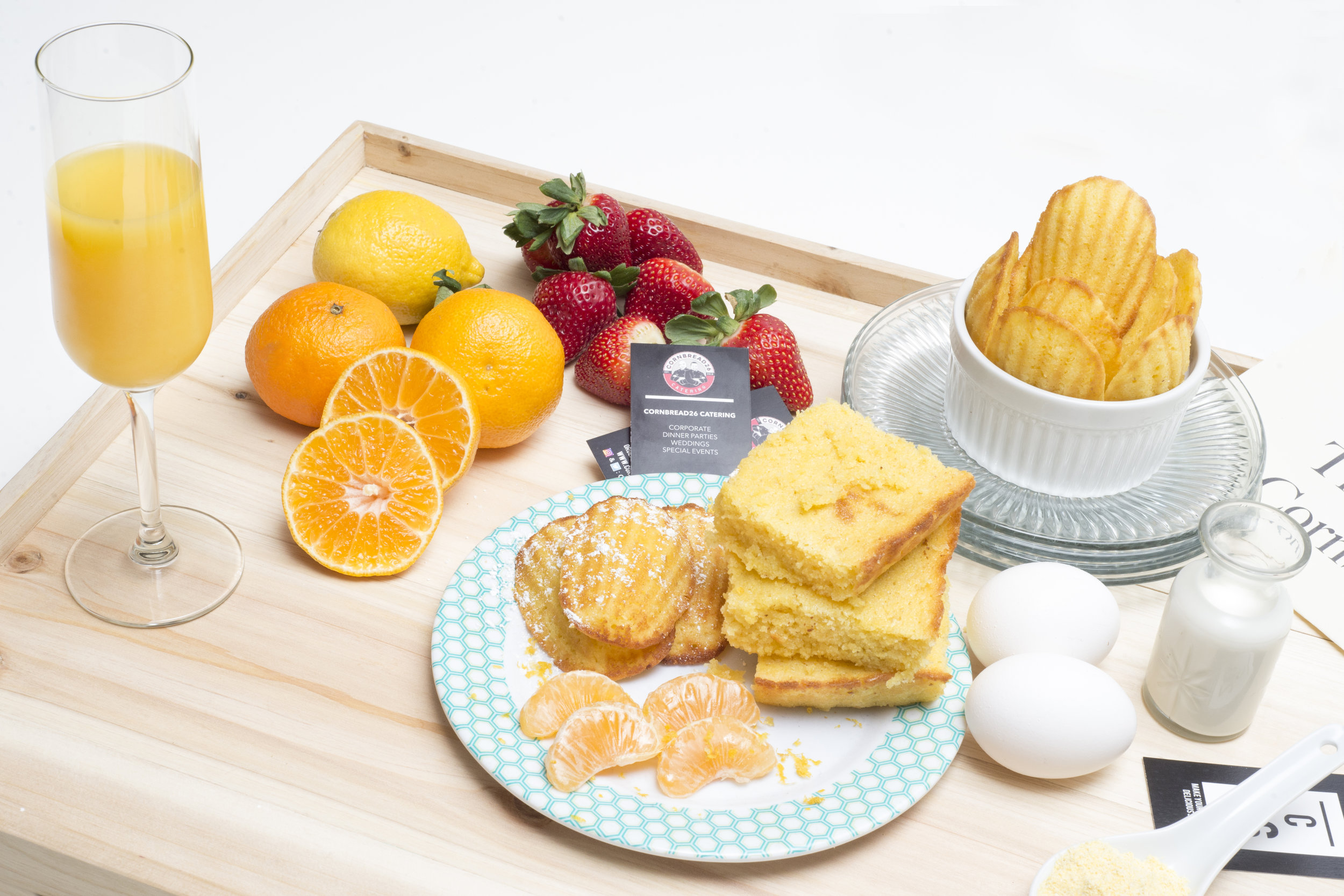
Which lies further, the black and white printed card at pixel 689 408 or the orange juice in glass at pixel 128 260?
the black and white printed card at pixel 689 408

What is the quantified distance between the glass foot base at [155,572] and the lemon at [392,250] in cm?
45

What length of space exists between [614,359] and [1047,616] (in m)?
0.73

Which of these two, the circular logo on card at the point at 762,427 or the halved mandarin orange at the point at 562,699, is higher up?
the circular logo on card at the point at 762,427

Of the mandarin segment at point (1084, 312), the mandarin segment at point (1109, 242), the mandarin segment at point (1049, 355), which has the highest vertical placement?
the mandarin segment at point (1109, 242)

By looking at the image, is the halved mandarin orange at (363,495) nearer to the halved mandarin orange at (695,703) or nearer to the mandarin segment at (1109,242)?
the halved mandarin orange at (695,703)

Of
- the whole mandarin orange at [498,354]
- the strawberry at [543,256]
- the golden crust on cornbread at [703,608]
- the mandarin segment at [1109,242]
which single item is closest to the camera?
the golden crust on cornbread at [703,608]

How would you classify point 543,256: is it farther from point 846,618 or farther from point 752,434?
point 846,618

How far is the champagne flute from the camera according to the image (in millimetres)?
1201

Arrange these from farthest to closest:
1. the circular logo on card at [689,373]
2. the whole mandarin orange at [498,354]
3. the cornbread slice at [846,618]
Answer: the circular logo on card at [689,373], the whole mandarin orange at [498,354], the cornbread slice at [846,618]

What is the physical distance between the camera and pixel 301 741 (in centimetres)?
135

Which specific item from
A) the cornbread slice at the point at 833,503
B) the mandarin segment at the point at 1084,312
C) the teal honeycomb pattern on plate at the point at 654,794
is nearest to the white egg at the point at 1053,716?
the teal honeycomb pattern on plate at the point at 654,794

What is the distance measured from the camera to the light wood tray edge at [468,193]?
1915 mm

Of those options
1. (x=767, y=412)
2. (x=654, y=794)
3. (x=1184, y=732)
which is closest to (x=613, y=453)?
(x=767, y=412)

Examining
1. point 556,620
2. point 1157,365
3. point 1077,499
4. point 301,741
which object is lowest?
point 301,741
